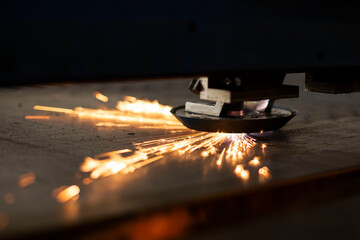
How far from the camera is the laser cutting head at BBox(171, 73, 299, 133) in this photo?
212cm

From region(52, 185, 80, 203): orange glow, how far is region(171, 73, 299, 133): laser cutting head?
786 millimetres

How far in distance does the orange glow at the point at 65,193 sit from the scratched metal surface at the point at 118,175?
0.08 feet

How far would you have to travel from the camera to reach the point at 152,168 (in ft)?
6.70

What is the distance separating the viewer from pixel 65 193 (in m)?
1.73

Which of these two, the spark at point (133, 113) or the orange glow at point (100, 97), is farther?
the orange glow at point (100, 97)

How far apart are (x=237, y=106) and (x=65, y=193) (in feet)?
4.05

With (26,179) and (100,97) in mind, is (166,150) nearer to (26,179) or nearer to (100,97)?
(26,179)

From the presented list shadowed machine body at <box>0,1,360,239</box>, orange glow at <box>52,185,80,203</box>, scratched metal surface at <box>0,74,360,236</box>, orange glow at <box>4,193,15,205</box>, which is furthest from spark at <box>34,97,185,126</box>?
orange glow at <box>4,193,15,205</box>

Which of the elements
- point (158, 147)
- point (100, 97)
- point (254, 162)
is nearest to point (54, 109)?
point (100, 97)

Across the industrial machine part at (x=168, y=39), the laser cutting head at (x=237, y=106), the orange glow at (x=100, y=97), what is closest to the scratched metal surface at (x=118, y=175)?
the laser cutting head at (x=237, y=106)

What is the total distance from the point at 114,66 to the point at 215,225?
63 centimetres

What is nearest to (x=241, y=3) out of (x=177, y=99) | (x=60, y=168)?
(x=60, y=168)

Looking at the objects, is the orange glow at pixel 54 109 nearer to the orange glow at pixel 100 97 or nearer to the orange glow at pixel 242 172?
the orange glow at pixel 100 97

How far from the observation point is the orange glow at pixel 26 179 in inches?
71.7
